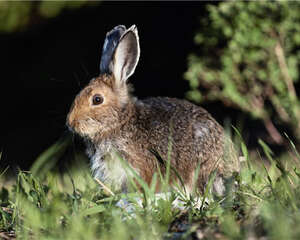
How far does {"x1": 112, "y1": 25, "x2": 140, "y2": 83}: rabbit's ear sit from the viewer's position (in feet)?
15.0

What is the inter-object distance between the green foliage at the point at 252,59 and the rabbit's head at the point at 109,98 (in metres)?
2.56

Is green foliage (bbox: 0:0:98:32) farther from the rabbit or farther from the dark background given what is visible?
the rabbit

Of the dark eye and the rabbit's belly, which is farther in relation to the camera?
the dark eye

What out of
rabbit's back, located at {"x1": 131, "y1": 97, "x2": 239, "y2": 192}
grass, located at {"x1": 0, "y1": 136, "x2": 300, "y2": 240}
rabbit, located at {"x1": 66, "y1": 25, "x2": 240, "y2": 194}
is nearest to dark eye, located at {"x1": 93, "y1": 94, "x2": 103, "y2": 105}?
rabbit, located at {"x1": 66, "y1": 25, "x2": 240, "y2": 194}

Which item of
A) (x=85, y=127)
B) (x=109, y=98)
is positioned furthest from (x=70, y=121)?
(x=109, y=98)

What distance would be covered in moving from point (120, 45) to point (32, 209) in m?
2.06

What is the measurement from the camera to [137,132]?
4.55m

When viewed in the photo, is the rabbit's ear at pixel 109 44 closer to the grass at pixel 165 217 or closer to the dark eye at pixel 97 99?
the dark eye at pixel 97 99

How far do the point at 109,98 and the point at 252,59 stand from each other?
3.16 meters

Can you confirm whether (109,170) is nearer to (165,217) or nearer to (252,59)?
(165,217)

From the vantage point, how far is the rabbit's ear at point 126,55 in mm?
4559

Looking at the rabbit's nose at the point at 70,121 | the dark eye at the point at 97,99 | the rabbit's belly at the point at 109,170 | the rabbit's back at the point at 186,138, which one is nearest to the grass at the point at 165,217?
the rabbit's back at the point at 186,138

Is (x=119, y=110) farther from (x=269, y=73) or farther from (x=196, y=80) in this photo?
(x=269, y=73)

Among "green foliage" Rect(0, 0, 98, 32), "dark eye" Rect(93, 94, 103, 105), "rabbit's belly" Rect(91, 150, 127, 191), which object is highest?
"green foliage" Rect(0, 0, 98, 32)
